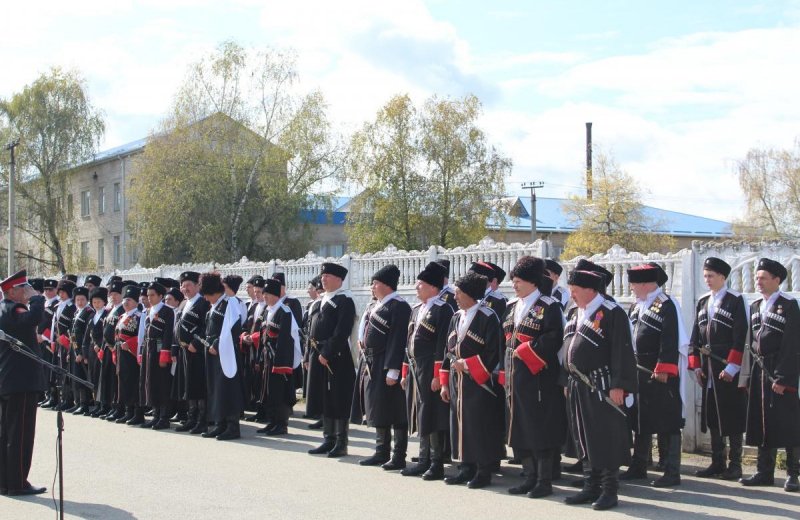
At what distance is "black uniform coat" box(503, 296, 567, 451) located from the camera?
8.11 meters

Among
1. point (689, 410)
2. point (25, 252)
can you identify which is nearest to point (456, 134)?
point (25, 252)

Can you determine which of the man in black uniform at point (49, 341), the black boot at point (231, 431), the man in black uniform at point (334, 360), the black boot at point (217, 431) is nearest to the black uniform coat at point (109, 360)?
the man in black uniform at point (49, 341)

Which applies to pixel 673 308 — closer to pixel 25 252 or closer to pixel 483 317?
pixel 483 317

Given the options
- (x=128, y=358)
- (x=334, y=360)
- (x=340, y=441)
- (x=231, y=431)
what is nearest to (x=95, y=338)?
(x=128, y=358)

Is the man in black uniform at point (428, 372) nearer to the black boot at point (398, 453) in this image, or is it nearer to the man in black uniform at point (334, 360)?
the black boot at point (398, 453)

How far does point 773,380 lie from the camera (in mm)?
8359

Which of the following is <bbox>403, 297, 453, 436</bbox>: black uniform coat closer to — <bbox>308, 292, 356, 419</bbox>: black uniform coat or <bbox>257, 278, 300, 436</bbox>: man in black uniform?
<bbox>308, 292, 356, 419</bbox>: black uniform coat

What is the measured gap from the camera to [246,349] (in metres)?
14.0

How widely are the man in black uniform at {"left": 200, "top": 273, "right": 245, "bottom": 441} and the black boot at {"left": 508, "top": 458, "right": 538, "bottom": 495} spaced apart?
4923mm

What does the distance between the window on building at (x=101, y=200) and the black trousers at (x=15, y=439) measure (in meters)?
43.7

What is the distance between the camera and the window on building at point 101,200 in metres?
50.4

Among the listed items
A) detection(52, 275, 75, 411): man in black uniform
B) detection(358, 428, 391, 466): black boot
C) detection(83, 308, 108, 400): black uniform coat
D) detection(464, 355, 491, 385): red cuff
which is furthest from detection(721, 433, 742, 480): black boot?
detection(52, 275, 75, 411): man in black uniform

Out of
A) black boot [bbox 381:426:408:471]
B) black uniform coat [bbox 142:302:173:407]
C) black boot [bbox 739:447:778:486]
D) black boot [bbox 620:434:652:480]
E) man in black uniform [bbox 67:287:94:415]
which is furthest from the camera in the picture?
man in black uniform [bbox 67:287:94:415]

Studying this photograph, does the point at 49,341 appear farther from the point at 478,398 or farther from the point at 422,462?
the point at 478,398
